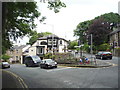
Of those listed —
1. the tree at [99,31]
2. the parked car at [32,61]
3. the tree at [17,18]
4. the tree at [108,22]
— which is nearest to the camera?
the tree at [17,18]

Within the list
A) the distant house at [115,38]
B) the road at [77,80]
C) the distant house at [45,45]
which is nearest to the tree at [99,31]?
the distant house at [115,38]

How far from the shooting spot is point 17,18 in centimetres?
1370

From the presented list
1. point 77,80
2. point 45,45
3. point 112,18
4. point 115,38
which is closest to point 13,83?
point 77,80

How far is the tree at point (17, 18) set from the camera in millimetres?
9732

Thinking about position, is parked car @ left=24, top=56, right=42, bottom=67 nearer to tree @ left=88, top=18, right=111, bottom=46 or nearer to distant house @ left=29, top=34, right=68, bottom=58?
distant house @ left=29, top=34, right=68, bottom=58

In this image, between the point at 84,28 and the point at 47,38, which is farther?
the point at 84,28

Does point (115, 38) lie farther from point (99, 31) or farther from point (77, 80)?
point (77, 80)

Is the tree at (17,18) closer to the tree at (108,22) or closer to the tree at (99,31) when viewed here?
the tree at (99,31)

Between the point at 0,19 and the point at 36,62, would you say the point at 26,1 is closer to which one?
the point at 0,19

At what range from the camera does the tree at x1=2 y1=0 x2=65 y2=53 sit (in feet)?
31.9

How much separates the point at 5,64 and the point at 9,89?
→ 23.3m

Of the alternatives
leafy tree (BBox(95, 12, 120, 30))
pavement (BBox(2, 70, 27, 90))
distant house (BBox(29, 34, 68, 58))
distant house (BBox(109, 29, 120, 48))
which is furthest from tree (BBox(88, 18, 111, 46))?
pavement (BBox(2, 70, 27, 90))

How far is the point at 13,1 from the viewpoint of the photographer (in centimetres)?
948

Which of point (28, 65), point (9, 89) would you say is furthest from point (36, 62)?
point (9, 89)
